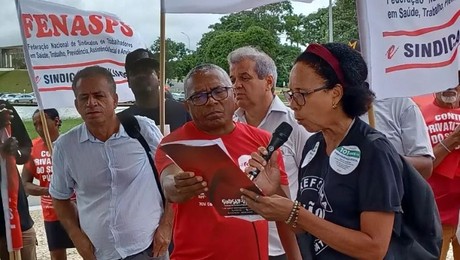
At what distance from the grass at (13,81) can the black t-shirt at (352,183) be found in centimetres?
408

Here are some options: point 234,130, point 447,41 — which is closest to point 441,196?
point 447,41

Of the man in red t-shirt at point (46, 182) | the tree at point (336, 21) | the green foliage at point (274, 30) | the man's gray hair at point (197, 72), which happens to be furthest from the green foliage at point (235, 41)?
the man's gray hair at point (197, 72)

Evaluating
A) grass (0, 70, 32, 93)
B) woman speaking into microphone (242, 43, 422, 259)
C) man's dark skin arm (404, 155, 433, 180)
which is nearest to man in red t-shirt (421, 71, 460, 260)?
man's dark skin arm (404, 155, 433, 180)

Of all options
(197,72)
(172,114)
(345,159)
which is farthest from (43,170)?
(345,159)

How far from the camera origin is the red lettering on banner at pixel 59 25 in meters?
3.40

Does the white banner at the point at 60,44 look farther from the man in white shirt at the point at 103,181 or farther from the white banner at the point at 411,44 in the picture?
the white banner at the point at 411,44

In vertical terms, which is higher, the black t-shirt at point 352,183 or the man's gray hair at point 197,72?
the man's gray hair at point 197,72

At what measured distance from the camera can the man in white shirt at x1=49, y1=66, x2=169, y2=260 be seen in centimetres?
273

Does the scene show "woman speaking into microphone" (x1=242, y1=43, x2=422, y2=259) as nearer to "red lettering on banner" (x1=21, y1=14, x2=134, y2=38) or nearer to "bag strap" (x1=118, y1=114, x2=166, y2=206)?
"bag strap" (x1=118, y1=114, x2=166, y2=206)

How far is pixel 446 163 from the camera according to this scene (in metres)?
3.58

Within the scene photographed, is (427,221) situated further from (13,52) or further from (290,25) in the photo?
(290,25)

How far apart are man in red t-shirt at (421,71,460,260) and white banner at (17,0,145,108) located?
2.07 m

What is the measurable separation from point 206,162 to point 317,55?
1.66ft

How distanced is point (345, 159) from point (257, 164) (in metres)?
0.32
